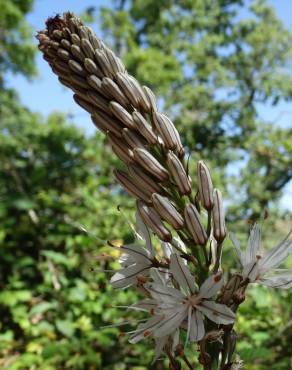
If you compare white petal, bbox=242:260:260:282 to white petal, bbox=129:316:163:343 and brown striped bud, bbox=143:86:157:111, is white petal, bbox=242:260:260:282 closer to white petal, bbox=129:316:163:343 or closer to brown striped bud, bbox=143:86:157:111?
white petal, bbox=129:316:163:343

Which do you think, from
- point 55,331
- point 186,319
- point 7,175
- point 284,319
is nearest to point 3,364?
point 55,331

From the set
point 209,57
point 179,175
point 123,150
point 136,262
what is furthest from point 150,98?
point 209,57

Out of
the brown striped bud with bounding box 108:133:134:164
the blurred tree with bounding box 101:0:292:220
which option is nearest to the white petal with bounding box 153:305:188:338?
the brown striped bud with bounding box 108:133:134:164

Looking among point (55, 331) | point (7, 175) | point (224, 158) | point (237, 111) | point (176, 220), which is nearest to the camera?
point (176, 220)

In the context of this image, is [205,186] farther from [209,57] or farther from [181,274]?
[209,57]

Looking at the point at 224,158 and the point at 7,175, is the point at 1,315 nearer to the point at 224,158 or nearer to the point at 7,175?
the point at 7,175

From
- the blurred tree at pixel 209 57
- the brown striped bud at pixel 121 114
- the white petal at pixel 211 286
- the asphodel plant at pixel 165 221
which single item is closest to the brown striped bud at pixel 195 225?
the asphodel plant at pixel 165 221

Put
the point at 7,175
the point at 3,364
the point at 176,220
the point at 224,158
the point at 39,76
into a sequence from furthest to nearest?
the point at 39,76
the point at 224,158
the point at 7,175
the point at 3,364
the point at 176,220

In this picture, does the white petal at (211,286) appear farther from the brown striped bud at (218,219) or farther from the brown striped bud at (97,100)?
the brown striped bud at (97,100)
